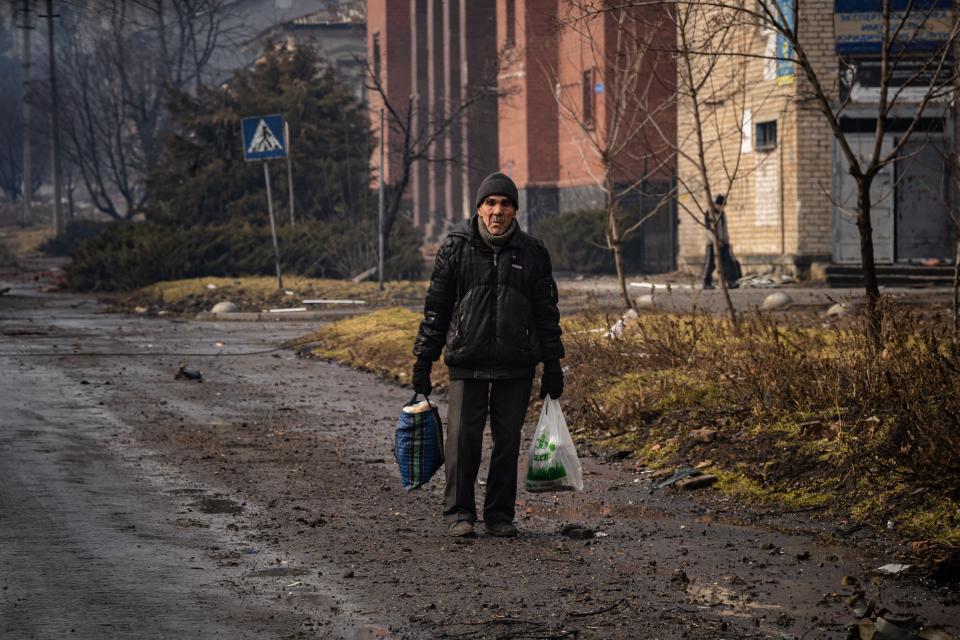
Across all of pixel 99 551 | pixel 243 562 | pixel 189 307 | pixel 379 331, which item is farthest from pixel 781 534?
pixel 189 307

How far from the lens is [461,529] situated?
284 inches

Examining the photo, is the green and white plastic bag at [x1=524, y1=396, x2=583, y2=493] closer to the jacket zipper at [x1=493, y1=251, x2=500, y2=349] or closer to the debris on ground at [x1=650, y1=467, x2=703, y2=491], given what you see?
the jacket zipper at [x1=493, y1=251, x2=500, y2=349]

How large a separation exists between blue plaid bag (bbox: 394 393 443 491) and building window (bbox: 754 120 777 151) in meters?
23.8

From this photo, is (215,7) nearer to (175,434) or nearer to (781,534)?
(175,434)

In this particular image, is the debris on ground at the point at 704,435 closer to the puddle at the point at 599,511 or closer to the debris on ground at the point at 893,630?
the puddle at the point at 599,511

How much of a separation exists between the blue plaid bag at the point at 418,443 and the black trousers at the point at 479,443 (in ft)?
0.32

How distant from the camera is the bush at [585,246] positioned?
124ft

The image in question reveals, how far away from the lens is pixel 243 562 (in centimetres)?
662

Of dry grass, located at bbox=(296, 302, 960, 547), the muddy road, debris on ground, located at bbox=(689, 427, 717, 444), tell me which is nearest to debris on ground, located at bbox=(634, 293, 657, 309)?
dry grass, located at bbox=(296, 302, 960, 547)

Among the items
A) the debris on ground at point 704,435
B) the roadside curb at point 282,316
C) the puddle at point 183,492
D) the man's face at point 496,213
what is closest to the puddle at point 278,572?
the man's face at point 496,213

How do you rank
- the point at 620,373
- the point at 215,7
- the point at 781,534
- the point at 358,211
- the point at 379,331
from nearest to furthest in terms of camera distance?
the point at 781,534, the point at 620,373, the point at 379,331, the point at 358,211, the point at 215,7

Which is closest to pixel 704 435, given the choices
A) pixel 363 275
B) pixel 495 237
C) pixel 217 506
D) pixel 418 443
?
pixel 418 443

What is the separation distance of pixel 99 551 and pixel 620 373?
591cm

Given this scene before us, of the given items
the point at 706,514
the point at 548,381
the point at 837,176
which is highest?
the point at 837,176
